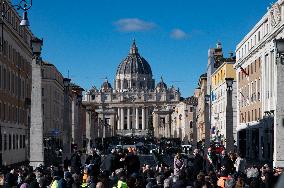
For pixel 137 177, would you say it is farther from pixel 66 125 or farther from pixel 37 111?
pixel 66 125

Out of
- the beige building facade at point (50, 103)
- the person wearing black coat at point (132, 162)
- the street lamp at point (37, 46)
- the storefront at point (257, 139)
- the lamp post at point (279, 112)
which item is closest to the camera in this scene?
the person wearing black coat at point (132, 162)

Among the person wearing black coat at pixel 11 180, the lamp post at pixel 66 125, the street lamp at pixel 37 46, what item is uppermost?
the street lamp at pixel 37 46

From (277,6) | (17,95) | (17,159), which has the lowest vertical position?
(17,159)

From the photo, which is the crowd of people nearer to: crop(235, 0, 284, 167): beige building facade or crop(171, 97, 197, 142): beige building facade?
crop(235, 0, 284, 167): beige building facade

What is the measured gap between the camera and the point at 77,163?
24.9 m

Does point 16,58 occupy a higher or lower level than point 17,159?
higher

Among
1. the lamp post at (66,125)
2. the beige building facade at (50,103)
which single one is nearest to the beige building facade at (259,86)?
the lamp post at (66,125)

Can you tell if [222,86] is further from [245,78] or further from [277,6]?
[277,6]

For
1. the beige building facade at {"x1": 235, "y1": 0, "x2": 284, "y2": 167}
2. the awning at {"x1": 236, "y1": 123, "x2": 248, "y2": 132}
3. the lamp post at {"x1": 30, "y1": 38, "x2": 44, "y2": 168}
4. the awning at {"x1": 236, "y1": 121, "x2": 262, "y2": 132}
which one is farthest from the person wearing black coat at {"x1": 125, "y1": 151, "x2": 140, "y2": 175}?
the awning at {"x1": 236, "y1": 123, "x2": 248, "y2": 132}

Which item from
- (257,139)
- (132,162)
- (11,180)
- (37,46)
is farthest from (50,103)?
(11,180)

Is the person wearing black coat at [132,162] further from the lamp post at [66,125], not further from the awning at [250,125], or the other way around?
the awning at [250,125]

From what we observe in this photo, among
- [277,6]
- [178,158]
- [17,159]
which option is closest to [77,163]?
[178,158]

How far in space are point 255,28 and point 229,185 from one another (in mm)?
45530

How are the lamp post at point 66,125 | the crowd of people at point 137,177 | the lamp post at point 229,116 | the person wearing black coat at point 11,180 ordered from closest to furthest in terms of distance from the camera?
1. the crowd of people at point 137,177
2. the person wearing black coat at point 11,180
3. the lamp post at point 229,116
4. the lamp post at point 66,125
